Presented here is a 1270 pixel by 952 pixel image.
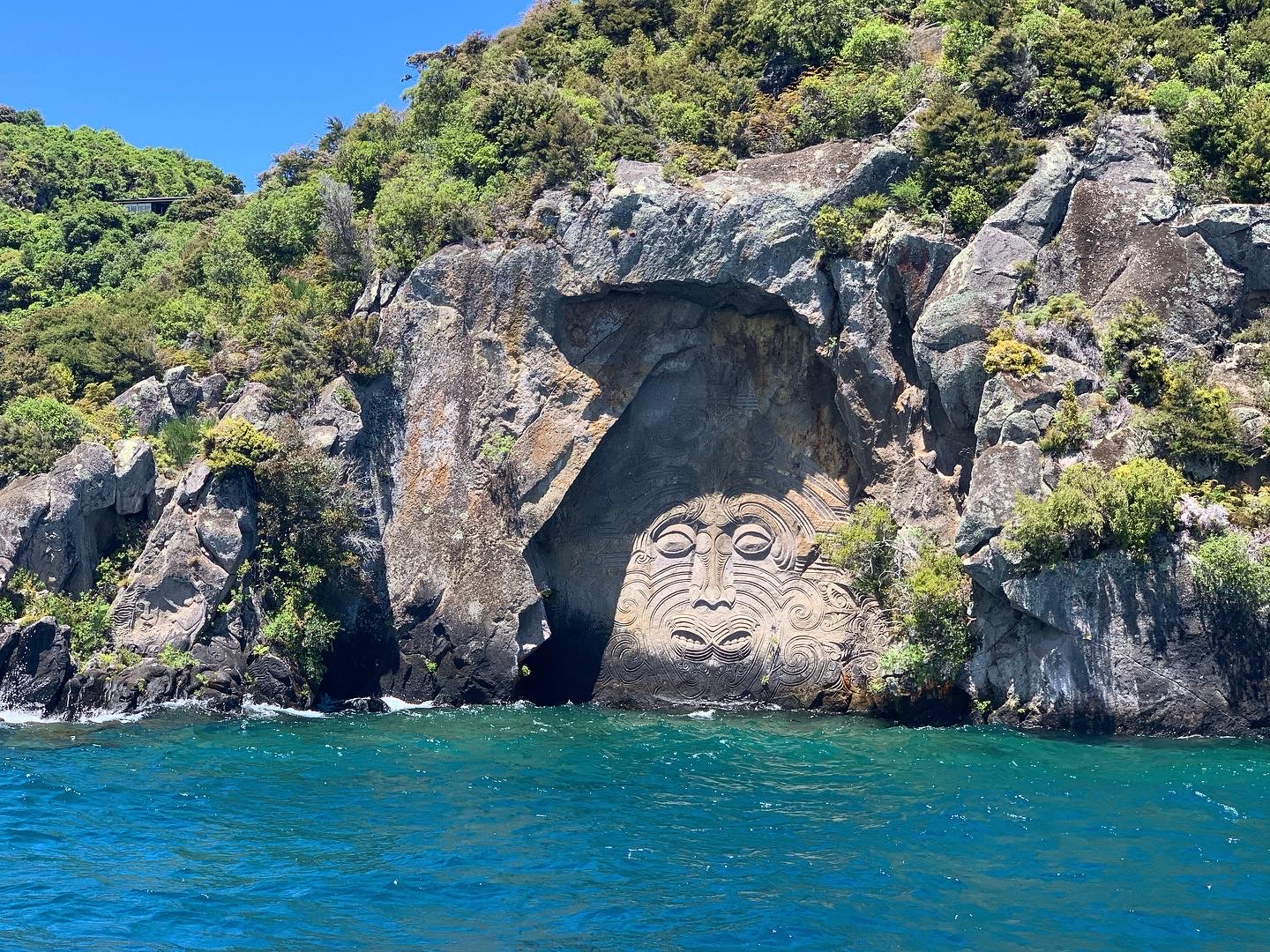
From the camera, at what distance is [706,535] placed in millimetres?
31750

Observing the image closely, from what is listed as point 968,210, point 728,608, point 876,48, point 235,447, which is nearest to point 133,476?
point 235,447

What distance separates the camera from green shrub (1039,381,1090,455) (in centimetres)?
2606

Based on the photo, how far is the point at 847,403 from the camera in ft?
99.1

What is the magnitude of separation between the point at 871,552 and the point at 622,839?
38.6ft

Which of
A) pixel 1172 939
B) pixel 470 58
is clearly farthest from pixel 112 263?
pixel 1172 939

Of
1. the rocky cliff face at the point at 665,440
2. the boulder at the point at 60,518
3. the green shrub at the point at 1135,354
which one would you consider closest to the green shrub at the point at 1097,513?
the rocky cliff face at the point at 665,440

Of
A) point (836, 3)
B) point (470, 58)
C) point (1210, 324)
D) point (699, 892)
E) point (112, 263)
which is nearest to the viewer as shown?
point (699, 892)

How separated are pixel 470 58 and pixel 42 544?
73.7ft

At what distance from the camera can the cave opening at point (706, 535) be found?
30.9m

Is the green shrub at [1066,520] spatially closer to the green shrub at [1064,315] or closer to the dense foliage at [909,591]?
the dense foliage at [909,591]

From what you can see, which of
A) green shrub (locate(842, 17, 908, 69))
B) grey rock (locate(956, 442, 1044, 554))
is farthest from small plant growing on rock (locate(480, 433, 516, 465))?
green shrub (locate(842, 17, 908, 69))

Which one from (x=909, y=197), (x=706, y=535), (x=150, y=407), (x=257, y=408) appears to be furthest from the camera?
(x=150, y=407)

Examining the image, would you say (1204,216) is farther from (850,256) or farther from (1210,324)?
(850,256)

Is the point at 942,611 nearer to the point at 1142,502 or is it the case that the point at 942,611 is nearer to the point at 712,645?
the point at 1142,502
